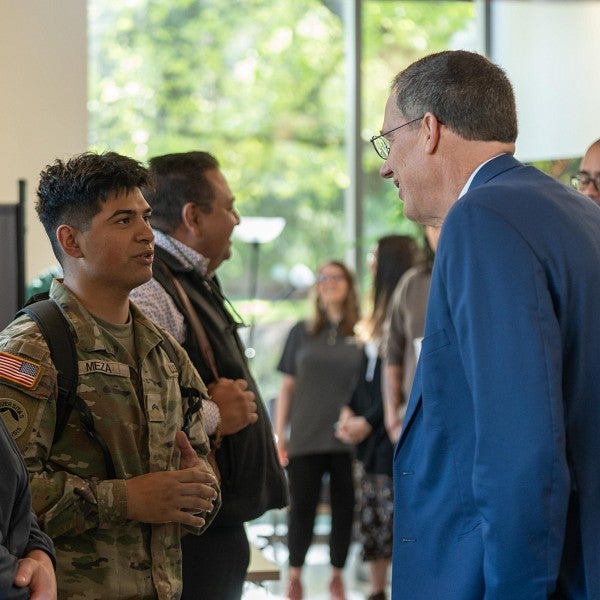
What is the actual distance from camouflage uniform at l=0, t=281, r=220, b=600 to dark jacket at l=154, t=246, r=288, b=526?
17.6 inches

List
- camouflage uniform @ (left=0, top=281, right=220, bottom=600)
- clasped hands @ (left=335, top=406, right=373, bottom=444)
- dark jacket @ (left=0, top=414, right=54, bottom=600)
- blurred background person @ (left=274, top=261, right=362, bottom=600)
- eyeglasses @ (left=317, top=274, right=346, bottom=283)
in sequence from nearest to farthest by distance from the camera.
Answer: dark jacket @ (left=0, top=414, right=54, bottom=600)
camouflage uniform @ (left=0, top=281, right=220, bottom=600)
clasped hands @ (left=335, top=406, right=373, bottom=444)
blurred background person @ (left=274, top=261, right=362, bottom=600)
eyeglasses @ (left=317, top=274, right=346, bottom=283)

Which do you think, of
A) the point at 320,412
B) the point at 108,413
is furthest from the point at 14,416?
the point at 320,412

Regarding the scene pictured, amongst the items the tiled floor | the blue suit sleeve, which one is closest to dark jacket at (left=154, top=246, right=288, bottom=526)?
the blue suit sleeve

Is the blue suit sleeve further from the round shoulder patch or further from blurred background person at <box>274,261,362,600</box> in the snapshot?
blurred background person at <box>274,261,362,600</box>

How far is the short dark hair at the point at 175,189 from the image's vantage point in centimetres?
289

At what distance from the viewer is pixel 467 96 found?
1875 mm

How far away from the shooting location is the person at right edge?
8.61ft

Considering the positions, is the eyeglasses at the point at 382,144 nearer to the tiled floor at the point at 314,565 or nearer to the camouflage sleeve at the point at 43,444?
the camouflage sleeve at the point at 43,444

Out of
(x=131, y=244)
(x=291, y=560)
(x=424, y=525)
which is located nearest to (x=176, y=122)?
(x=291, y=560)

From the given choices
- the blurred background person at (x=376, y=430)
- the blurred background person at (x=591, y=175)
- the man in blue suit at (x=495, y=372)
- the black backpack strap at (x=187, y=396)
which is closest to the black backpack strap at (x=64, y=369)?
the black backpack strap at (x=187, y=396)

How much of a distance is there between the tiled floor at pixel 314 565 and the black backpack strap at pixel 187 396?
303cm

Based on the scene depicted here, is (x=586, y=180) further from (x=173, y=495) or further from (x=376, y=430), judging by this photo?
(x=376, y=430)

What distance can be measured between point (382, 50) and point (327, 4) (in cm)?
53

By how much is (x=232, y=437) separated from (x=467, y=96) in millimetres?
1170
